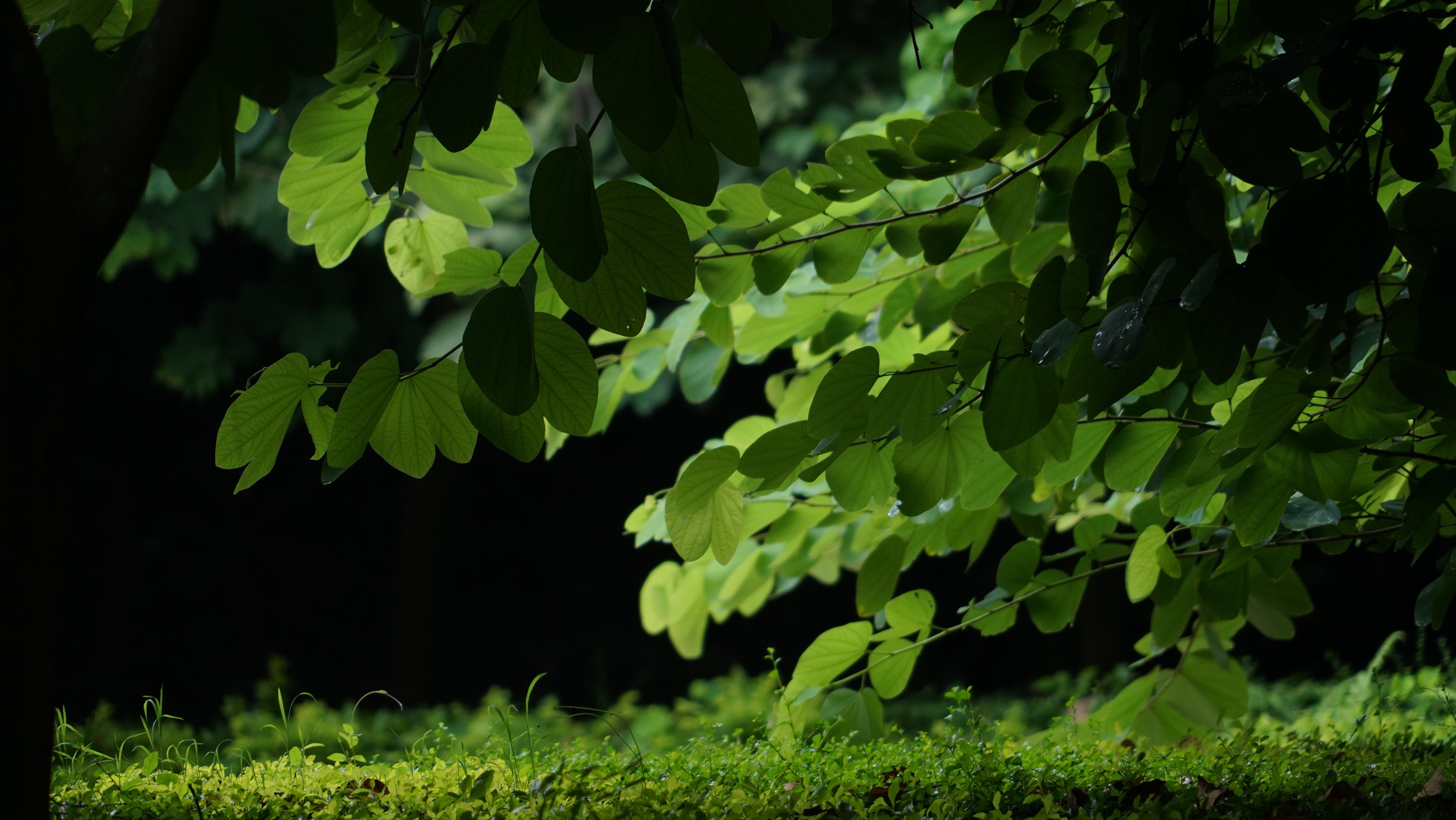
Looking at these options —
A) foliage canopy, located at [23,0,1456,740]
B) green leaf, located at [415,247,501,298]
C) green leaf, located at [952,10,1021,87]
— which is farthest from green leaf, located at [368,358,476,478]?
green leaf, located at [952,10,1021,87]

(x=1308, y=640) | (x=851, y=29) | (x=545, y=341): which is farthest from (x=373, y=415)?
(x=1308, y=640)

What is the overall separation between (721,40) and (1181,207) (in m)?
0.50

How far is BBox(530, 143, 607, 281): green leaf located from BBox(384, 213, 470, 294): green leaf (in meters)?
0.51

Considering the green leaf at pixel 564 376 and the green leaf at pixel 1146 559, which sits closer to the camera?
the green leaf at pixel 564 376

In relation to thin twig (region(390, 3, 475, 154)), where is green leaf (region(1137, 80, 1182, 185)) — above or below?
below

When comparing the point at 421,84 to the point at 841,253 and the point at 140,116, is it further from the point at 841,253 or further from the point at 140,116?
the point at 841,253

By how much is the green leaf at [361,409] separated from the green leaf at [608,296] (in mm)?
173

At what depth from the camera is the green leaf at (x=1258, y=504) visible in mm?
1169

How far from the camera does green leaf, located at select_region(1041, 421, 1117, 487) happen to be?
129cm

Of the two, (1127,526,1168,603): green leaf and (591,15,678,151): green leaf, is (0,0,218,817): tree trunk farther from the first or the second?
(1127,526,1168,603): green leaf

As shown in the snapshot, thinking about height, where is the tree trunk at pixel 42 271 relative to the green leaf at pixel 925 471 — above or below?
above

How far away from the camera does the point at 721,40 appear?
0.83 meters

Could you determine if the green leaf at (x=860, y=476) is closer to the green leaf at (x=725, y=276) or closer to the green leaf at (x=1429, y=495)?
the green leaf at (x=725, y=276)

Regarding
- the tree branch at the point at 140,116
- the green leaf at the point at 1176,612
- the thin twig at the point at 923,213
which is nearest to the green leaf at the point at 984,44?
the thin twig at the point at 923,213
